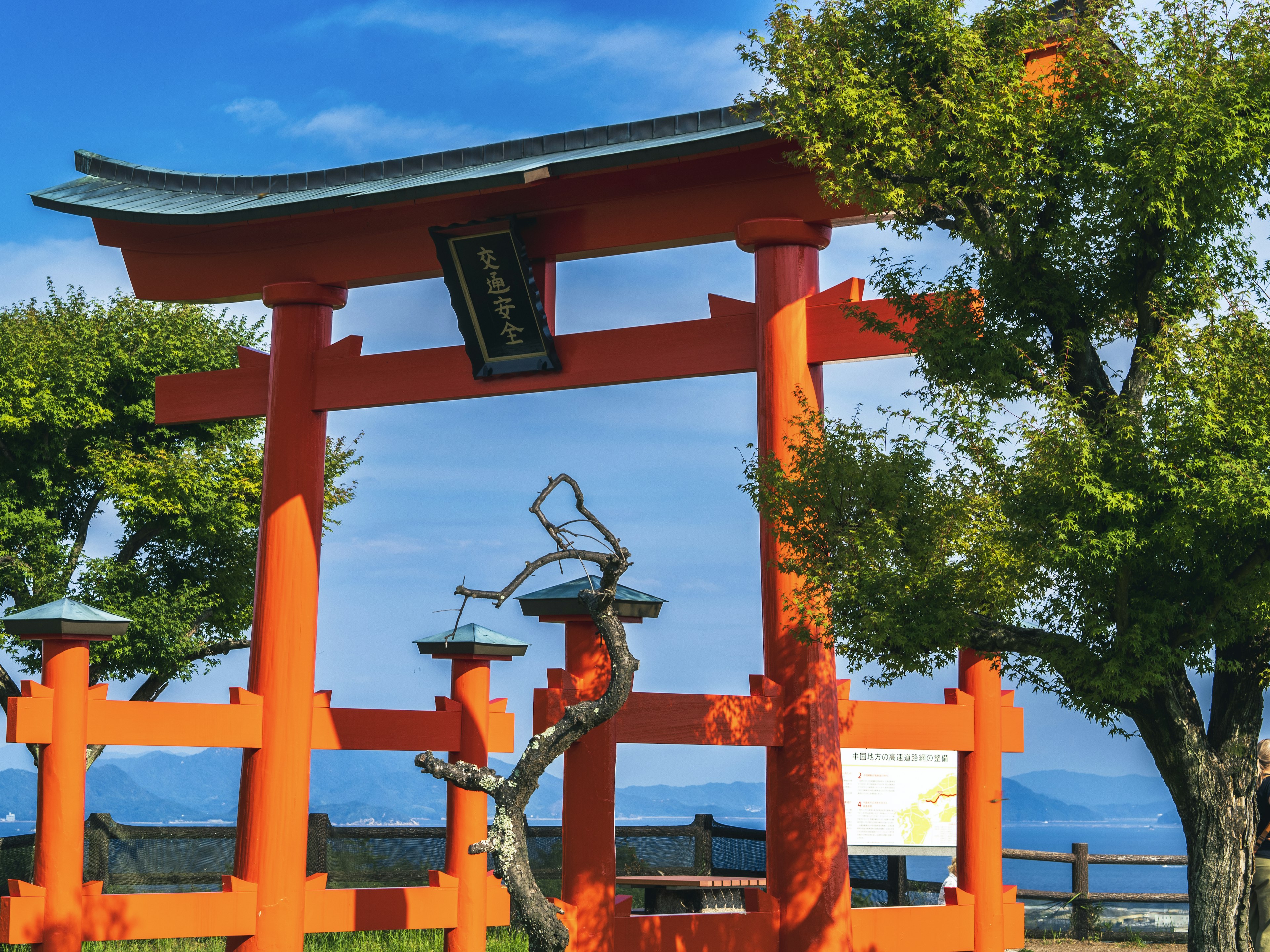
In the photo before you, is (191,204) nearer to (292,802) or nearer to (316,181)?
(316,181)

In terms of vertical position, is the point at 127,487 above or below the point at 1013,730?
above

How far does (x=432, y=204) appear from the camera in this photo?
927 cm

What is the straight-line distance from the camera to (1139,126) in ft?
20.0

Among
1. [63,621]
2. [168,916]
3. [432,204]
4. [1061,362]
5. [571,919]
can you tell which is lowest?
[168,916]

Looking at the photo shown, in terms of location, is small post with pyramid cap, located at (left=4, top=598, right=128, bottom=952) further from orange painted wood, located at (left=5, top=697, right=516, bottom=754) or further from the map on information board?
the map on information board

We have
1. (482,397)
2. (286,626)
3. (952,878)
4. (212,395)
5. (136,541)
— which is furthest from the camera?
(136,541)

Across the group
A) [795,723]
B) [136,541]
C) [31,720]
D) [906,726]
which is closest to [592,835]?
[795,723]

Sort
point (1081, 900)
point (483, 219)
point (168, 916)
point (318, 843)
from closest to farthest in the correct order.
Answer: point (168, 916), point (483, 219), point (1081, 900), point (318, 843)

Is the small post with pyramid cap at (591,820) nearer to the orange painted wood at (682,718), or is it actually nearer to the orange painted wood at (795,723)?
the orange painted wood at (682,718)

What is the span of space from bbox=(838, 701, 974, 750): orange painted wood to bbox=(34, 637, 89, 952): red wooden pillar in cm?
508

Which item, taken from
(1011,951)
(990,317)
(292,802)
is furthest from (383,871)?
(990,317)

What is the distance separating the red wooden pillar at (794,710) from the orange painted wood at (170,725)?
3920 mm

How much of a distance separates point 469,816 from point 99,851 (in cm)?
547

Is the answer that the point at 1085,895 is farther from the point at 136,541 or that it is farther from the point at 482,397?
the point at 136,541
